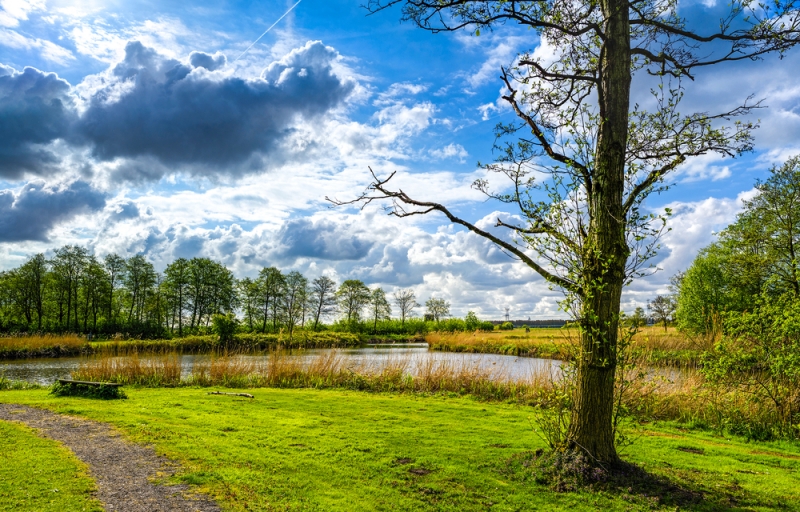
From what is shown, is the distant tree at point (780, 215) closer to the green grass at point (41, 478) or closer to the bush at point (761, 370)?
the bush at point (761, 370)

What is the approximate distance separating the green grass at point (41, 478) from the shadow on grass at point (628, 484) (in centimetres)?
487

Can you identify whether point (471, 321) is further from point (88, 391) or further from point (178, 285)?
point (88, 391)

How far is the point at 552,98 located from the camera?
6.86 metres

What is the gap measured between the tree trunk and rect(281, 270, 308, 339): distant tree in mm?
54941

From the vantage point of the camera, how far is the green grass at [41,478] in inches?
181

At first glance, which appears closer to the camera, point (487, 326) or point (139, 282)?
point (139, 282)

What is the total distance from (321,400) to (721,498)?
365 inches

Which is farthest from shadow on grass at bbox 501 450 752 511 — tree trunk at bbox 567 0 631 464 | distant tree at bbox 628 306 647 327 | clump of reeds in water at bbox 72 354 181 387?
clump of reeds in water at bbox 72 354 181 387

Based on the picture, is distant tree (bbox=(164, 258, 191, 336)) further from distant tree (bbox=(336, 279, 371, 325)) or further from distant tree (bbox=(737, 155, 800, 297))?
distant tree (bbox=(737, 155, 800, 297))

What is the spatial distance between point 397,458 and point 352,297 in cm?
5974

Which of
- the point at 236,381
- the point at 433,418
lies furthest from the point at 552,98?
the point at 236,381

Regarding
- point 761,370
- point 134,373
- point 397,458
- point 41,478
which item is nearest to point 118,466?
point 41,478

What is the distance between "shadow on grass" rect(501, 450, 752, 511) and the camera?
16.0ft

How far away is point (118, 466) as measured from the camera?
5941 mm
